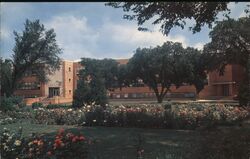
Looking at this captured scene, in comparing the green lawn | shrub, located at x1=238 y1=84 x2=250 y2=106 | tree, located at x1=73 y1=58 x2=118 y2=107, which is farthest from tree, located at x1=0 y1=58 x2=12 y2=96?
the green lawn

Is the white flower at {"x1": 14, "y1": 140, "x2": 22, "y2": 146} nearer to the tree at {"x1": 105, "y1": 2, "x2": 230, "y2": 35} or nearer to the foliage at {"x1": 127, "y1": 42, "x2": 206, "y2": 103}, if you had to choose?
the tree at {"x1": 105, "y1": 2, "x2": 230, "y2": 35}

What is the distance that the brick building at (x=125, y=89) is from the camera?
79.8m

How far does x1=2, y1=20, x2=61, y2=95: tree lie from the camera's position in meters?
53.9

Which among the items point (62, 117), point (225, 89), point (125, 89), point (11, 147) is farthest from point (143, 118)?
point (125, 89)

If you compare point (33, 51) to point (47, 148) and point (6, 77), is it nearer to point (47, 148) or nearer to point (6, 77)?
point (6, 77)

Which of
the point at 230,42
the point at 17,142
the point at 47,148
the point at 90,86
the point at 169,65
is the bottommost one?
the point at 47,148

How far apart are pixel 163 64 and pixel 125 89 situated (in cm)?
3440

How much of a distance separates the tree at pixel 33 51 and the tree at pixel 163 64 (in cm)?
1258

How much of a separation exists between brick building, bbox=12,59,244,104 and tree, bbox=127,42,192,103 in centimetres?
1517

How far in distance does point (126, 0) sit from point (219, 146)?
689cm

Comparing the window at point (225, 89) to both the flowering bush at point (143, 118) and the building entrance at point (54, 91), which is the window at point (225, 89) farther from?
the flowering bush at point (143, 118)

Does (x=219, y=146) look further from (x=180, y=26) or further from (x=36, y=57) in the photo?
(x=36, y=57)

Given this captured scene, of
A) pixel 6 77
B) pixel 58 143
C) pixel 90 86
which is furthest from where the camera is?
pixel 6 77

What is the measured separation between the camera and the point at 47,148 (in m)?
8.09
